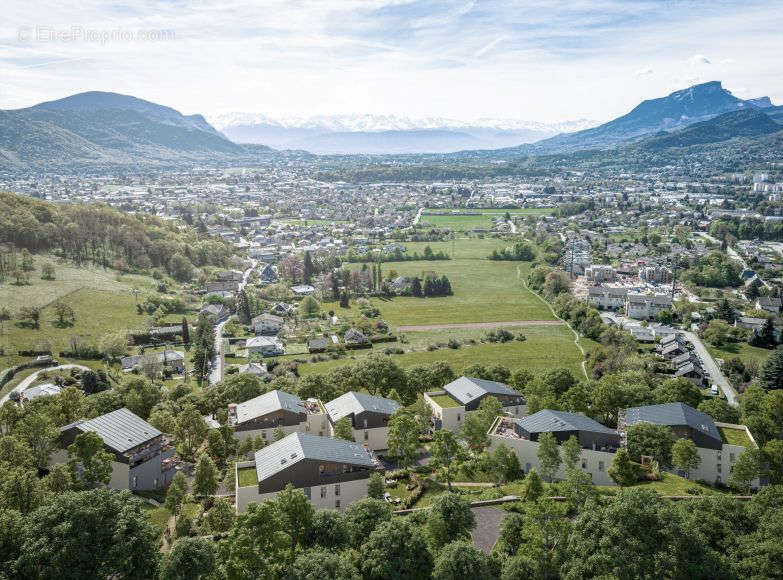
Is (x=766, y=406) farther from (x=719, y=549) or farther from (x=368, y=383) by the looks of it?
(x=368, y=383)

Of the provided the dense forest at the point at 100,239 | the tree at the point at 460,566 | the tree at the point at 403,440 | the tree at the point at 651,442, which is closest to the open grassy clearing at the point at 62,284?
the dense forest at the point at 100,239

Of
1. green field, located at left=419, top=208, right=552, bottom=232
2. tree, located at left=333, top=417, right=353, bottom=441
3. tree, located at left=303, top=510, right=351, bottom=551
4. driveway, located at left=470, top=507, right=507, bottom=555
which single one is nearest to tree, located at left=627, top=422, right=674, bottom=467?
driveway, located at left=470, top=507, right=507, bottom=555

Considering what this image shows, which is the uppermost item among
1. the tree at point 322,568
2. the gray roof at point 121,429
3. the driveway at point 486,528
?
the tree at point 322,568

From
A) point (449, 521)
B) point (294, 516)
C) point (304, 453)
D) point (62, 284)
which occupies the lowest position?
point (62, 284)

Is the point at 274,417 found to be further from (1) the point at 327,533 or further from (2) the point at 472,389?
(1) the point at 327,533

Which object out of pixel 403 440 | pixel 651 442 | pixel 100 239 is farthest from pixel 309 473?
pixel 100 239

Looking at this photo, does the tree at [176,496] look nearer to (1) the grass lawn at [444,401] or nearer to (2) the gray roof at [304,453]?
(2) the gray roof at [304,453]

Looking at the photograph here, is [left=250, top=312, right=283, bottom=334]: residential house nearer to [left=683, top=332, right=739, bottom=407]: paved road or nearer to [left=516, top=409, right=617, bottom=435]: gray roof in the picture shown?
[left=516, top=409, right=617, bottom=435]: gray roof
